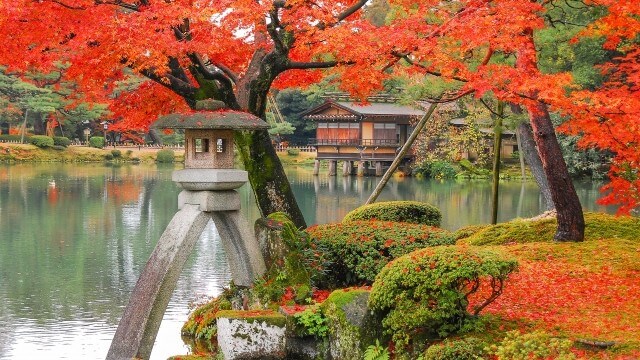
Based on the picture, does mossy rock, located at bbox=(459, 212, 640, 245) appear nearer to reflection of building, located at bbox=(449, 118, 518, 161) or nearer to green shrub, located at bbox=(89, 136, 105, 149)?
reflection of building, located at bbox=(449, 118, 518, 161)

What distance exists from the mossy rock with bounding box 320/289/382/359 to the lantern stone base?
77.9 inches

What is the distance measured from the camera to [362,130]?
4988cm

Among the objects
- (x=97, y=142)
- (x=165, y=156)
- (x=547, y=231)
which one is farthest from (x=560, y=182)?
(x=97, y=142)

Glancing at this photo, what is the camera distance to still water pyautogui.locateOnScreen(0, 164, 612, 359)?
39.0 ft

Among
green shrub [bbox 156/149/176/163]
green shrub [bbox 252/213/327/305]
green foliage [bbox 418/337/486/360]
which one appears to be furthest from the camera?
green shrub [bbox 156/149/176/163]

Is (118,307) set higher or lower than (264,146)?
lower

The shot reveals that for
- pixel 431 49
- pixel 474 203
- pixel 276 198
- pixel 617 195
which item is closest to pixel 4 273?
pixel 276 198

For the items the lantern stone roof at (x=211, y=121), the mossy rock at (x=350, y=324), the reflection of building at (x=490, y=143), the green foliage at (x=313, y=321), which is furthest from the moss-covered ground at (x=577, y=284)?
the reflection of building at (x=490, y=143)

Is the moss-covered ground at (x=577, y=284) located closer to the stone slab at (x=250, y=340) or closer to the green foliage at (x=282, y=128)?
the stone slab at (x=250, y=340)

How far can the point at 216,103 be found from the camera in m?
9.91

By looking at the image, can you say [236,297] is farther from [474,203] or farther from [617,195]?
[474,203]

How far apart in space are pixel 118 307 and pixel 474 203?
21398mm

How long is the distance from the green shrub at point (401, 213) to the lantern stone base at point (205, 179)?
177 inches

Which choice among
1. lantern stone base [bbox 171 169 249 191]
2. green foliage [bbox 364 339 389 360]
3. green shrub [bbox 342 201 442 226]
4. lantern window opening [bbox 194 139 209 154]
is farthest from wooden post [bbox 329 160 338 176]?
green foliage [bbox 364 339 389 360]
